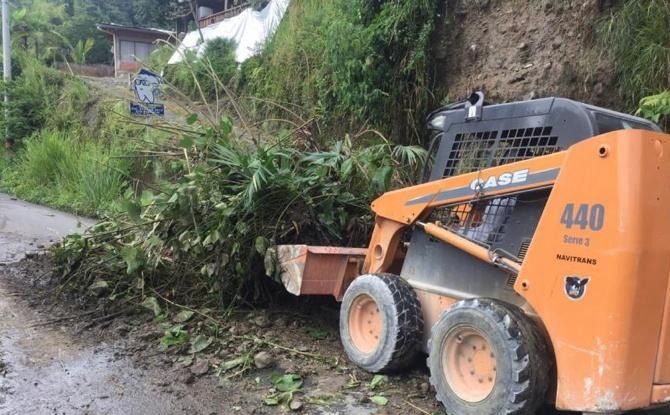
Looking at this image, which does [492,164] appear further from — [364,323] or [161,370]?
[161,370]

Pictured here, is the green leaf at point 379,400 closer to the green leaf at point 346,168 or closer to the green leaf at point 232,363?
the green leaf at point 232,363

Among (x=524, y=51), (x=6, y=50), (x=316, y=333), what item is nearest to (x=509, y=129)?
(x=316, y=333)

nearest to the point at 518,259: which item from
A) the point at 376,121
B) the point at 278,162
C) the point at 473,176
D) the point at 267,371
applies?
the point at 473,176

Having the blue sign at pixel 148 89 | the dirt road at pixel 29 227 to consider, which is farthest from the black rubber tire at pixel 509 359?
the blue sign at pixel 148 89

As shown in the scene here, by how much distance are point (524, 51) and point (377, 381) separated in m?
4.31

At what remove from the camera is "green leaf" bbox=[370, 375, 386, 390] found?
350cm

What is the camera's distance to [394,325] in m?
3.43

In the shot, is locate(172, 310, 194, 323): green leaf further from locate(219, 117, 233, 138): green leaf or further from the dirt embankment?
the dirt embankment

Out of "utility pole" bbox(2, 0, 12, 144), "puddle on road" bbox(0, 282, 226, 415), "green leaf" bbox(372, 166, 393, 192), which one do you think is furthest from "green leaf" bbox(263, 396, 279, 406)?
"utility pole" bbox(2, 0, 12, 144)

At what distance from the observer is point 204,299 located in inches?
189

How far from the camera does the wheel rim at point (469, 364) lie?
285 centimetres

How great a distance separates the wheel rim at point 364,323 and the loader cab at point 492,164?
0.32 metres

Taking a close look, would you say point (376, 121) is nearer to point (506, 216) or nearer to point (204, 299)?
point (204, 299)

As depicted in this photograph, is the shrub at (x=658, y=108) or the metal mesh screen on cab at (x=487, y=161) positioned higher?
the shrub at (x=658, y=108)
